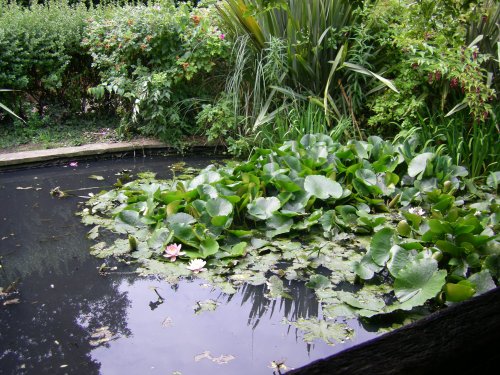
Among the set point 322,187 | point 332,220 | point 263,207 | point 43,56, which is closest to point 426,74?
point 322,187

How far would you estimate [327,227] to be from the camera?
8.87ft

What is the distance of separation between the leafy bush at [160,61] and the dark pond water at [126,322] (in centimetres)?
210

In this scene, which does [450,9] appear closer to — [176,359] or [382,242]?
[382,242]

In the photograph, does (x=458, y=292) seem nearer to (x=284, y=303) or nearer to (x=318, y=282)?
(x=318, y=282)

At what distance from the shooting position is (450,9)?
1.79 meters

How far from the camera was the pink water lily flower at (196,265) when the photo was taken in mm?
2352

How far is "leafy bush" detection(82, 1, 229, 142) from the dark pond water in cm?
210

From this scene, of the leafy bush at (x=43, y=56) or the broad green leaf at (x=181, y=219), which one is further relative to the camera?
the leafy bush at (x=43, y=56)

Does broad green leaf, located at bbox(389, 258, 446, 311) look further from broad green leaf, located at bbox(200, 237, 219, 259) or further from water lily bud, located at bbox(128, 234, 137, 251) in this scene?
water lily bud, located at bbox(128, 234, 137, 251)

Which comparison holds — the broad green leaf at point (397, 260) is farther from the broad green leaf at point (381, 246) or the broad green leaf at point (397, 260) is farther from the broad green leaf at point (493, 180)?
the broad green leaf at point (493, 180)

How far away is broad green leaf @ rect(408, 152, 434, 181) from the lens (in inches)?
122

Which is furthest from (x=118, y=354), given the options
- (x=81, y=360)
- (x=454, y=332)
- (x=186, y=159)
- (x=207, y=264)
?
(x=186, y=159)

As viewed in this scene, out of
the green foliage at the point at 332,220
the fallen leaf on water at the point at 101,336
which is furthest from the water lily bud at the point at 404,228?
the fallen leaf on water at the point at 101,336

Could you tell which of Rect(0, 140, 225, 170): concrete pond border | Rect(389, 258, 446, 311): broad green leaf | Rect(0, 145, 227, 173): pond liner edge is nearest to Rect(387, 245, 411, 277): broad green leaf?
Rect(389, 258, 446, 311): broad green leaf
